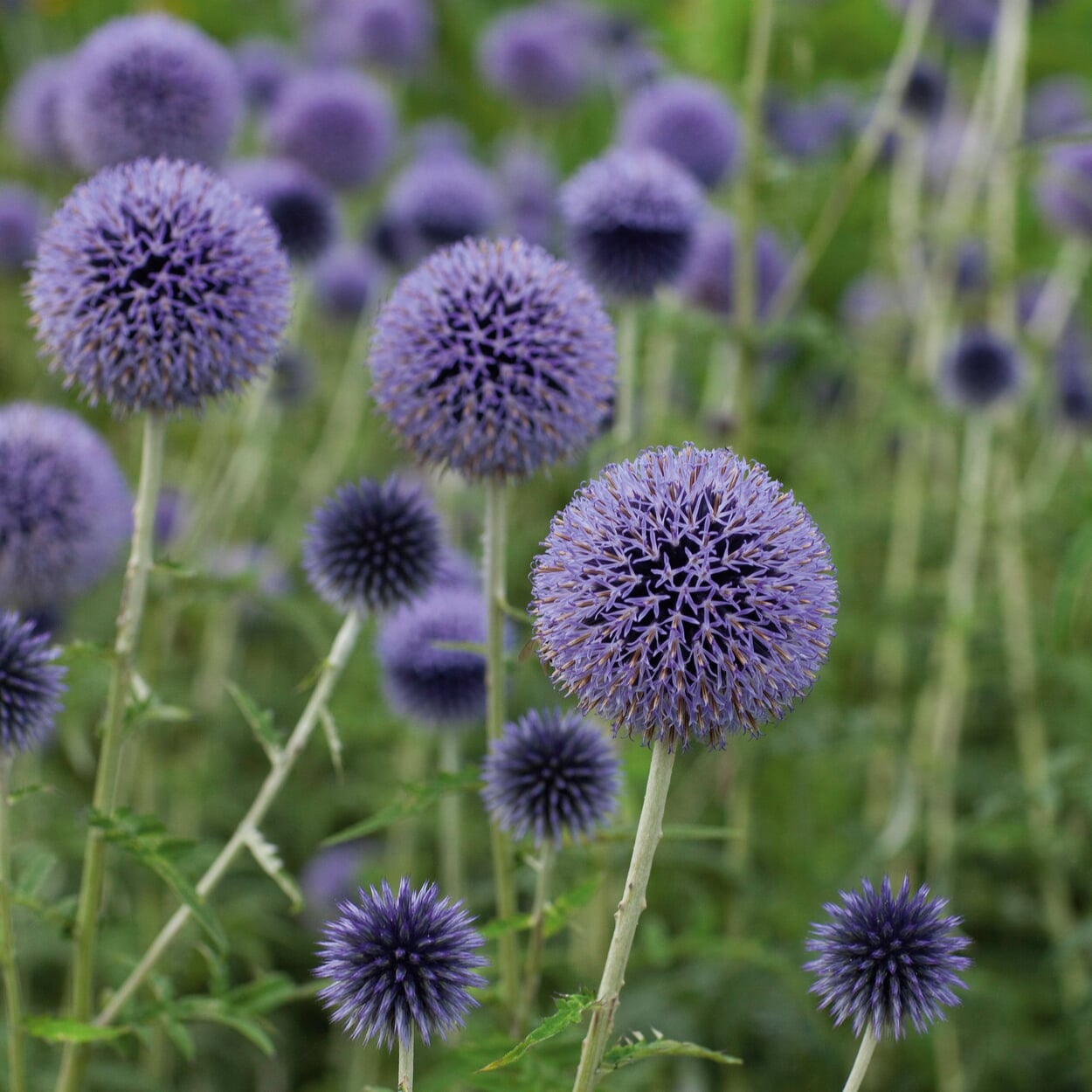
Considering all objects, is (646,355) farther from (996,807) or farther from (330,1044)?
(330,1044)

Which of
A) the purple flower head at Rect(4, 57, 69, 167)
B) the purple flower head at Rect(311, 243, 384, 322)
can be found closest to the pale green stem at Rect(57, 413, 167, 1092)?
the purple flower head at Rect(4, 57, 69, 167)

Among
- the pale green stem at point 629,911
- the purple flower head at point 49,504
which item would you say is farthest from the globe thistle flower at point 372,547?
the pale green stem at point 629,911

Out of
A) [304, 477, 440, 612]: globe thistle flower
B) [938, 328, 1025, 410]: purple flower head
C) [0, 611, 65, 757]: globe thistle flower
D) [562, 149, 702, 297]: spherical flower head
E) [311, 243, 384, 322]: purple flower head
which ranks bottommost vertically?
[0, 611, 65, 757]: globe thistle flower

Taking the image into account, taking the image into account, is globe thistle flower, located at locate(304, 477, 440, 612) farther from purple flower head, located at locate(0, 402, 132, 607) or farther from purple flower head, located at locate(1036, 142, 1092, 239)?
purple flower head, located at locate(1036, 142, 1092, 239)

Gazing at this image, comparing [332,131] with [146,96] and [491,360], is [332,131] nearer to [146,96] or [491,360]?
[146,96]

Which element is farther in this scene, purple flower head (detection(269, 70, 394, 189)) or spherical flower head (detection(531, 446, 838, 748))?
purple flower head (detection(269, 70, 394, 189))

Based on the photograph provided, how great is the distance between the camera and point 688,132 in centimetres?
505

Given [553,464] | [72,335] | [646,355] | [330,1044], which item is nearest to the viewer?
[72,335]

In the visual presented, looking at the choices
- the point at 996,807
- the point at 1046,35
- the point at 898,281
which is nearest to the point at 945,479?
the point at 898,281

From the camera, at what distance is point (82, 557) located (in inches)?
132

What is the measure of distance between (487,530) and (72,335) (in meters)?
0.97

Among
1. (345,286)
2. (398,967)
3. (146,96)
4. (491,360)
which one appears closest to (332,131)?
(345,286)

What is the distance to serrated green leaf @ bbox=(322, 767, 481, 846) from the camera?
2006mm

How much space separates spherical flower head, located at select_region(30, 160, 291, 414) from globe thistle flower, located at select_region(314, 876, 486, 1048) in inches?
48.7
